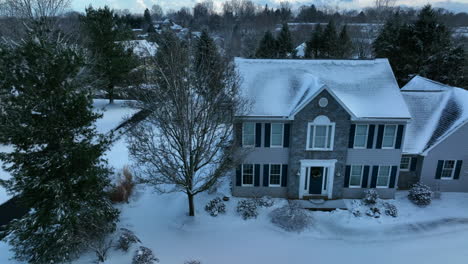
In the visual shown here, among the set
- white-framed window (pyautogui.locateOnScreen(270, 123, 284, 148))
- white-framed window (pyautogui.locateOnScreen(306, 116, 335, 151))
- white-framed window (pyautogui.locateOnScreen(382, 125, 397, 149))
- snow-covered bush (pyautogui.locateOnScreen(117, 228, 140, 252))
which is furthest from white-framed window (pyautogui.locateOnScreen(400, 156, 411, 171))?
snow-covered bush (pyautogui.locateOnScreen(117, 228, 140, 252))

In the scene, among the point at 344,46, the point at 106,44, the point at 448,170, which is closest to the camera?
the point at 448,170

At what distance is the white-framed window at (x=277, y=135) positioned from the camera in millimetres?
18031

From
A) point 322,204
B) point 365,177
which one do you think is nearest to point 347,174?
point 365,177

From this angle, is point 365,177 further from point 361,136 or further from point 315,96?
point 315,96

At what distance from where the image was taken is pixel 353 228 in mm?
16359

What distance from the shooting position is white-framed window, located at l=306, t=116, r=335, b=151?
688 inches

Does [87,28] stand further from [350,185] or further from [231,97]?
[350,185]

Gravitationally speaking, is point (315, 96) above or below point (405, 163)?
above

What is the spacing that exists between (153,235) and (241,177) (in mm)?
6242

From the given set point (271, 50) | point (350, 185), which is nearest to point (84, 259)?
point (350, 185)

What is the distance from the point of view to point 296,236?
616 inches

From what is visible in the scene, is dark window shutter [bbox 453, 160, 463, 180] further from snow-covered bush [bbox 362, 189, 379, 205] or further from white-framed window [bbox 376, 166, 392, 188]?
snow-covered bush [bbox 362, 189, 379, 205]

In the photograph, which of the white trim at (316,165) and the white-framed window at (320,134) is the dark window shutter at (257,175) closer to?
the white trim at (316,165)

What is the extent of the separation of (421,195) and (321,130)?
7290mm
